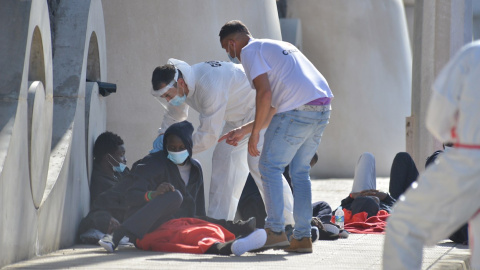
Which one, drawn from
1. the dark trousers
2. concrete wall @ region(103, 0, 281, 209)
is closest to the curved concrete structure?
concrete wall @ region(103, 0, 281, 209)

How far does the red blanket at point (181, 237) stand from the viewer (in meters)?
6.05

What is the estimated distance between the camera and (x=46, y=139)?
605 centimetres

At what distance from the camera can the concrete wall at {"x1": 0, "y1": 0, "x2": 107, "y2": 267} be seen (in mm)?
5223

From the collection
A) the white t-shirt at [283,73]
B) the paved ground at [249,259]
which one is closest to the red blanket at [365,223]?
the paved ground at [249,259]

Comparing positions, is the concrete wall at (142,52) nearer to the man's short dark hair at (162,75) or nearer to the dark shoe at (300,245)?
the man's short dark hair at (162,75)

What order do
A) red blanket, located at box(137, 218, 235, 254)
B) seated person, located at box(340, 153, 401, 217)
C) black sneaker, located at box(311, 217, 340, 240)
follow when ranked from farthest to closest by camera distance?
1. seated person, located at box(340, 153, 401, 217)
2. black sneaker, located at box(311, 217, 340, 240)
3. red blanket, located at box(137, 218, 235, 254)

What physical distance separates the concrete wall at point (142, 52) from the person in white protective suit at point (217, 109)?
1.48 meters

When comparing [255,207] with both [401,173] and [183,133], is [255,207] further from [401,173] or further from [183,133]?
[401,173]

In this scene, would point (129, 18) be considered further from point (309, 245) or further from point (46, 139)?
point (309, 245)

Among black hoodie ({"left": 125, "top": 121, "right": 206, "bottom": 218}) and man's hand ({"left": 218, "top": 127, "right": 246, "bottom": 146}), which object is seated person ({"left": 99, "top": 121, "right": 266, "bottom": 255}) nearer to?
black hoodie ({"left": 125, "top": 121, "right": 206, "bottom": 218})

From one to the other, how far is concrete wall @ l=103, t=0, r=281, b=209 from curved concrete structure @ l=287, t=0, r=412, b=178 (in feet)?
34.2

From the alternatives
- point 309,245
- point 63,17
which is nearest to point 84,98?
point 63,17

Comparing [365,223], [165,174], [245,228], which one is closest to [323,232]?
[245,228]

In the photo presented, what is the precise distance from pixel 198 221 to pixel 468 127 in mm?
2976
